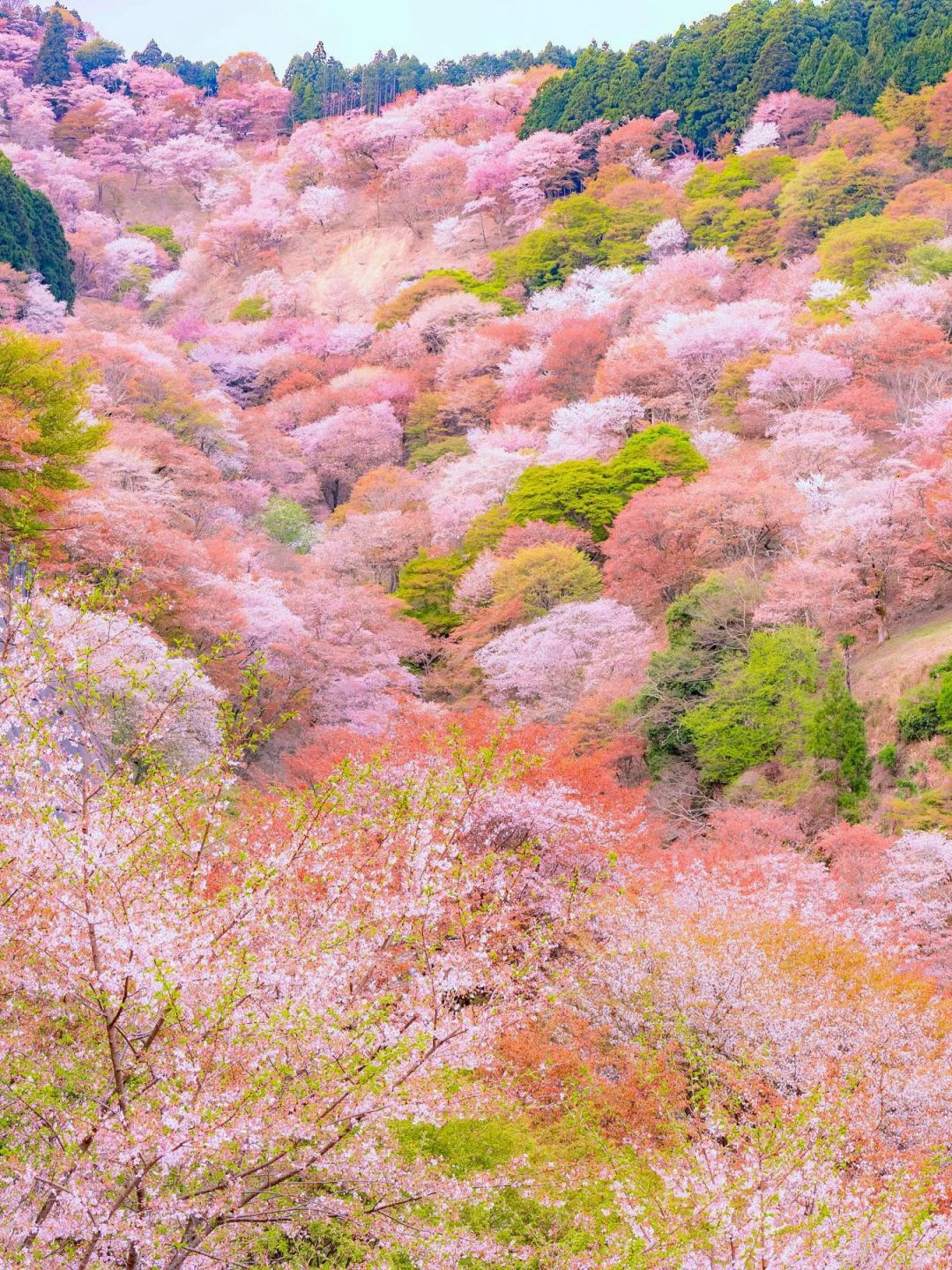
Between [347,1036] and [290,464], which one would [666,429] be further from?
[347,1036]

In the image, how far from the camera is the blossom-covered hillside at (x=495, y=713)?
16.7 ft

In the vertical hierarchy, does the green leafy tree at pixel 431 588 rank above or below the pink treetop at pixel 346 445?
below

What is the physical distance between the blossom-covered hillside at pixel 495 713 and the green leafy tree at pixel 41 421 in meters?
0.10

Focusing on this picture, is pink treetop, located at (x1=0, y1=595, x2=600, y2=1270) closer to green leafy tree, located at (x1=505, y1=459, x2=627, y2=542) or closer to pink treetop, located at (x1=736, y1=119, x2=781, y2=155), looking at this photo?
green leafy tree, located at (x1=505, y1=459, x2=627, y2=542)

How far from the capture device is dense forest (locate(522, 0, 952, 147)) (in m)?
55.2

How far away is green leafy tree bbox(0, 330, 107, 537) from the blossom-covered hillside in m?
0.10

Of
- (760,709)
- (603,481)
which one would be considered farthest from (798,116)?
(760,709)

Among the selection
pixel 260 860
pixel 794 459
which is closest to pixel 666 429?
pixel 794 459

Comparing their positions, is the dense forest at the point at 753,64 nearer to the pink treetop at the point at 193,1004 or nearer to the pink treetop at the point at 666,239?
the pink treetop at the point at 666,239

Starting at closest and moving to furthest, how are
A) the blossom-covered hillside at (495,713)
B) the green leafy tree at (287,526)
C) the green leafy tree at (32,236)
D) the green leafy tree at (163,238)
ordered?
the blossom-covered hillside at (495,713), the green leafy tree at (287,526), the green leafy tree at (32,236), the green leafy tree at (163,238)

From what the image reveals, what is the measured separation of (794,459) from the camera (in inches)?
1181

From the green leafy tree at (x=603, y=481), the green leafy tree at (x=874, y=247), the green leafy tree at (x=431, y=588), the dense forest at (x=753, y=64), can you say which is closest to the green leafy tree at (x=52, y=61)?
the dense forest at (x=753, y=64)

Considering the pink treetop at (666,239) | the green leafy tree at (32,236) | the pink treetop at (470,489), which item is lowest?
the pink treetop at (470,489)

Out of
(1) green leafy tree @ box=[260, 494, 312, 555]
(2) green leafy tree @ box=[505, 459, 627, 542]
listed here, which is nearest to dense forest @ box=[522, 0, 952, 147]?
(2) green leafy tree @ box=[505, 459, 627, 542]
